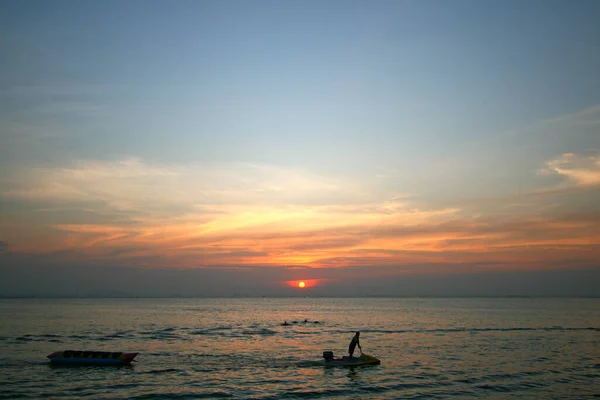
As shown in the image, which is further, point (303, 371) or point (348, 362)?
point (348, 362)

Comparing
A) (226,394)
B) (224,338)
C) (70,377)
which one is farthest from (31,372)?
(224,338)

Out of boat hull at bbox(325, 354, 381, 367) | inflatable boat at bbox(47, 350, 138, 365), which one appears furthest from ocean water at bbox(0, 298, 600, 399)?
inflatable boat at bbox(47, 350, 138, 365)

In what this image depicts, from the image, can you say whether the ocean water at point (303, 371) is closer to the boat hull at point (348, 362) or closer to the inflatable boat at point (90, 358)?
the boat hull at point (348, 362)

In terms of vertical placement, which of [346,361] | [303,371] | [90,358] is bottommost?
[303,371]

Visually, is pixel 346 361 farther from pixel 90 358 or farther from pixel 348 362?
pixel 90 358

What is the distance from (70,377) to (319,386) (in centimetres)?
2064

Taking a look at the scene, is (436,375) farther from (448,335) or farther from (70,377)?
(448,335)

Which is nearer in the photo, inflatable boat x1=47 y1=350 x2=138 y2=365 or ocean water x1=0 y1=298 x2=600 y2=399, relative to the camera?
ocean water x1=0 y1=298 x2=600 y2=399

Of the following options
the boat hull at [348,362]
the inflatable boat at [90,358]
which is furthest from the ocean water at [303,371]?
the inflatable boat at [90,358]

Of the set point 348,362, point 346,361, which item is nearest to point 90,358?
point 346,361

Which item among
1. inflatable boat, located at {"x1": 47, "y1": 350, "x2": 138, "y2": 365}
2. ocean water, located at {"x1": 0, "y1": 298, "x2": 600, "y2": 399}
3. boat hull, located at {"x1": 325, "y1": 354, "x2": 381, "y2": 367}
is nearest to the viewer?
ocean water, located at {"x1": 0, "y1": 298, "x2": 600, "y2": 399}

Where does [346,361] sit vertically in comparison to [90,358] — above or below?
above

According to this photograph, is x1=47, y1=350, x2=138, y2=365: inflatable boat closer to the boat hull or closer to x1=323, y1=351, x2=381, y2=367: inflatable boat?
x1=323, y1=351, x2=381, y2=367: inflatable boat

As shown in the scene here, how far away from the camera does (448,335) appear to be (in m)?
72.7
